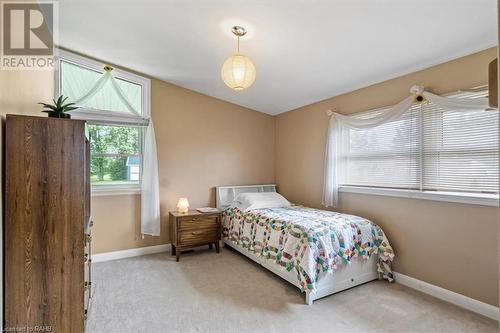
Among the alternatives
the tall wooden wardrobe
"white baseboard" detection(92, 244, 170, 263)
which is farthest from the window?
the tall wooden wardrobe

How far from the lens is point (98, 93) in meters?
3.71

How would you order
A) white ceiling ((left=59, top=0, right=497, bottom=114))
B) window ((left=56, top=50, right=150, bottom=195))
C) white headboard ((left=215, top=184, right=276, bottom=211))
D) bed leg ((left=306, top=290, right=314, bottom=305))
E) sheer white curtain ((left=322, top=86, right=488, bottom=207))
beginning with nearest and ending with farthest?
white ceiling ((left=59, top=0, right=497, bottom=114)) < bed leg ((left=306, top=290, right=314, bottom=305)) < sheer white curtain ((left=322, top=86, right=488, bottom=207)) < window ((left=56, top=50, right=150, bottom=195)) < white headboard ((left=215, top=184, right=276, bottom=211))

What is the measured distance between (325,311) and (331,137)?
7.29 feet

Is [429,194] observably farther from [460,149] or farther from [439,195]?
[460,149]

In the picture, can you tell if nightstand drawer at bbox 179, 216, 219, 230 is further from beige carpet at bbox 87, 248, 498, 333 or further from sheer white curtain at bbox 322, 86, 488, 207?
sheer white curtain at bbox 322, 86, 488, 207

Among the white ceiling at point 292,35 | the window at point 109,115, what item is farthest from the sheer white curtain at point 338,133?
the window at point 109,115

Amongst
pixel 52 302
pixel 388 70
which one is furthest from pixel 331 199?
pixel 52 302

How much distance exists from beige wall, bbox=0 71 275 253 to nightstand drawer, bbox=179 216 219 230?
1.72 ft

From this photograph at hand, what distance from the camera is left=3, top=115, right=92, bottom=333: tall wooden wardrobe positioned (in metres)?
1.65

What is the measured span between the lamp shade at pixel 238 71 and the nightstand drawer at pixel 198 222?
2149 mm

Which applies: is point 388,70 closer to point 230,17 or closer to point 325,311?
point 230,17

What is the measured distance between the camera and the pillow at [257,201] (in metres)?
3.88

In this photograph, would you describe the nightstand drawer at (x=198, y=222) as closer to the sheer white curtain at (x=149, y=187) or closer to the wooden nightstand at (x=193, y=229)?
the wooden nightstand at (x=193, y=229)

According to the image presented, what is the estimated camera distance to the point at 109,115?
12.3 ft
